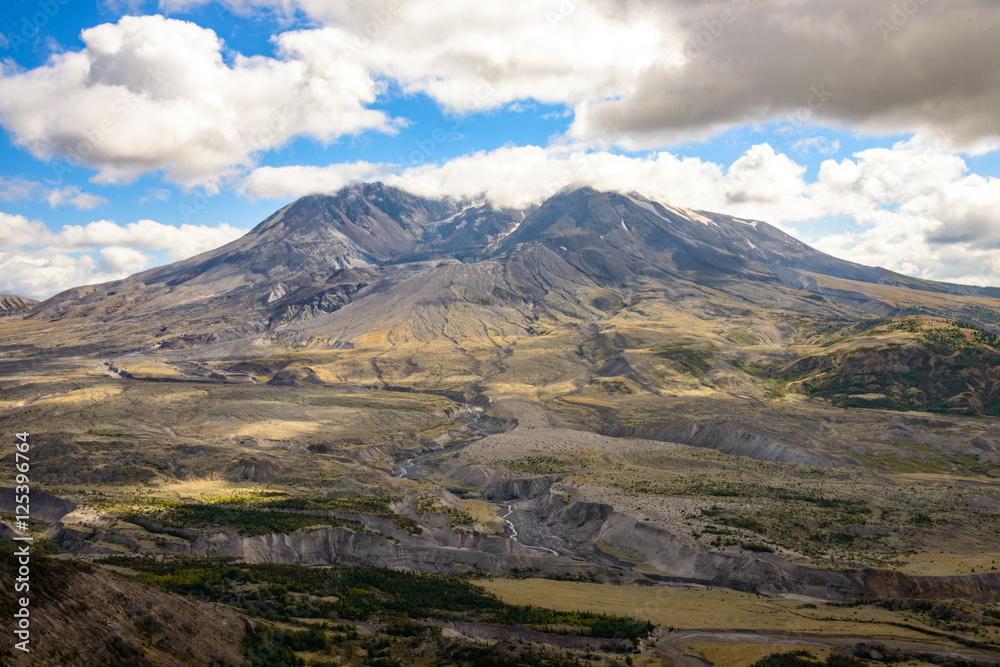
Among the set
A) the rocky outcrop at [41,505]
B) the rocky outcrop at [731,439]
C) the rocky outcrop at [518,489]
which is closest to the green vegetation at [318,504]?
the rocky outcrop at [41,505]

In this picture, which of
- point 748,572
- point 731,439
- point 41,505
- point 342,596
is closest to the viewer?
point 342,596

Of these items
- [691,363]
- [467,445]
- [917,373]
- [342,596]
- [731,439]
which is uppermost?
[691,363]

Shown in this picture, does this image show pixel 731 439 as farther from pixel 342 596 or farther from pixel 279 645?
pixel 279 645

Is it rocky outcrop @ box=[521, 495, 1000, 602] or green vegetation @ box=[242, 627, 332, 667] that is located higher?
green vegetation @ box=[242, 627, 332, 667]

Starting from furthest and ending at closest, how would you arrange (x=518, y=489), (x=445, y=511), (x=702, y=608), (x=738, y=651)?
(x=518, y=489)
(x=445, y=511)
(x=702, y=608)
(x=738, y=651)

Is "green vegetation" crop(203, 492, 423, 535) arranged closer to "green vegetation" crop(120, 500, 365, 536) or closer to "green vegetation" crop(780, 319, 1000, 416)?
"green vegetation" crop(120, 500, 365, 536)

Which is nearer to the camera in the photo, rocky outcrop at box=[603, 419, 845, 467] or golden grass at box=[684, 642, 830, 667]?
golden grass at box=[684, 642, 830, 667]

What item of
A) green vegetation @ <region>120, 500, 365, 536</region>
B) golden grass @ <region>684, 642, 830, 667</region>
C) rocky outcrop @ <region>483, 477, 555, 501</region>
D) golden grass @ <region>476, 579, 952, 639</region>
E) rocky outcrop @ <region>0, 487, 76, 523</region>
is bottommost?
rocky outcrop @ <region>483, 477, 555, 501</region>

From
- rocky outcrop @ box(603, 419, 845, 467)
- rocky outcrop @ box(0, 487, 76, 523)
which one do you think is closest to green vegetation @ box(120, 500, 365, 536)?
rocky outcrop @ box(0, 487, 76, 523)

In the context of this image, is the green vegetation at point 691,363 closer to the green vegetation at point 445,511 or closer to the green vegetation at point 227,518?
the green vegetation at point 445,511

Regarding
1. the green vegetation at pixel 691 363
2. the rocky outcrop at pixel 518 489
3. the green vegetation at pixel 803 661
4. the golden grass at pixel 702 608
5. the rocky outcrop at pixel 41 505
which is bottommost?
the rocky outcrop at pixel 518 489

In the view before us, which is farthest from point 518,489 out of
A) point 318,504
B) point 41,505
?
point 41,505

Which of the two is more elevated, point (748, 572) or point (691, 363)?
point (691, 363)
